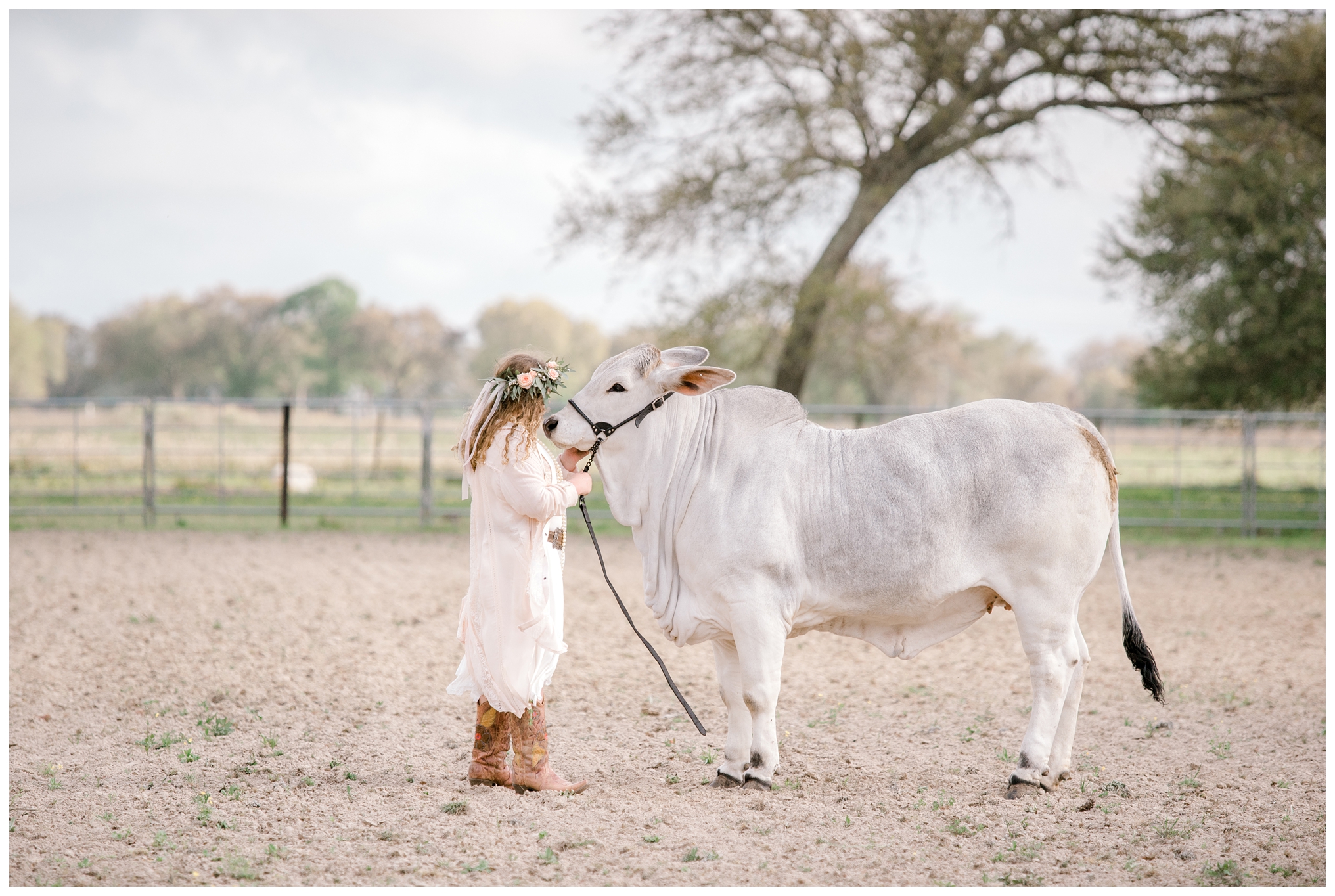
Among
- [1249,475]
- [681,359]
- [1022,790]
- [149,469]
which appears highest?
[681,359]

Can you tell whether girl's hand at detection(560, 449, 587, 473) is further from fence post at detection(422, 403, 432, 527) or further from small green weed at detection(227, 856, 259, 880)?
fence post at detection(422, 403, 432, 527)

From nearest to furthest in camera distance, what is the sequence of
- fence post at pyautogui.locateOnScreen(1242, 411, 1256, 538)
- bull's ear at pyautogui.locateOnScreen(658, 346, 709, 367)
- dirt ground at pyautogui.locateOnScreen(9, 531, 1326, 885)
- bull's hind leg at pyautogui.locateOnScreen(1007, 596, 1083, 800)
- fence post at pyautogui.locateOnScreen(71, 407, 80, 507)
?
1. dirt ground at pyautogui.locateOnScreen(9, 531, 1326, 885)
2. bull's hind leg at pyautogui.locateOnScreen(1007, 596, 1083, 800)
3. bull's ear at pyautogui.locateOnScreen(658, 346, 709, 367)
4. fence post at pyautogui.locateOnScreen(1242, 411, 1256, 538)
5. fence post at pyautogui.locateOnScreen(71, 407, 80, 507)

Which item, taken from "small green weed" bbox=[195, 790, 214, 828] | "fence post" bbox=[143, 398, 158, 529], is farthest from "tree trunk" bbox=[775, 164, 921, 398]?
"small green weed" bbox=[195, 790, 214, 828]

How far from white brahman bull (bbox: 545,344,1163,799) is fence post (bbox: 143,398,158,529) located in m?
11.6

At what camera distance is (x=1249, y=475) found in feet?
45.6

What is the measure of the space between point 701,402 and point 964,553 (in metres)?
1.19

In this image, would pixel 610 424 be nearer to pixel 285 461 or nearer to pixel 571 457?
pixel 571 457

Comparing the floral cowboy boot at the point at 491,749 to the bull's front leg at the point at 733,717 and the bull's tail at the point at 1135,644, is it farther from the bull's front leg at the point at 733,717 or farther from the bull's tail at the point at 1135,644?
the bull's tail at the point at 1135,644

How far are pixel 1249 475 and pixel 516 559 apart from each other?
1273cm

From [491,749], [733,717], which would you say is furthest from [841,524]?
[491,749]

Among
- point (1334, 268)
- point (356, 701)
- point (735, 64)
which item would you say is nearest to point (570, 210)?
point (735, 64)

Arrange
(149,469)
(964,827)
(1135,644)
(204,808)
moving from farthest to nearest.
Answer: (149,469), (1135,644), (204,808), (964,827)

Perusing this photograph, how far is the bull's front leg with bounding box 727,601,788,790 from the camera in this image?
13.2 feet

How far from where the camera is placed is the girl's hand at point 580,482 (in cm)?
421
